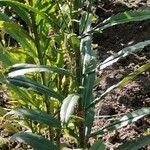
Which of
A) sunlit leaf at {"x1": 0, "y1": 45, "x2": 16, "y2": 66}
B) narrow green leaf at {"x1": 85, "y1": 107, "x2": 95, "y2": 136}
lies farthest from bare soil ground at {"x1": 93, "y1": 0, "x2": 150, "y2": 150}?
sunlit leaf at {"x1": 0, "y1": 45, "x2": 16, "y2": 66}

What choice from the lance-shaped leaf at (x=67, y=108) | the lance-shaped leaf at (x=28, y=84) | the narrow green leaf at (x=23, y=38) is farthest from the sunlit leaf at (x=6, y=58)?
the lance-shaped leaf at (x=67, y=108)

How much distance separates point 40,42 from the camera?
2.63 metres

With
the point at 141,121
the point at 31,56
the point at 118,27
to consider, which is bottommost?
the point at 141,121

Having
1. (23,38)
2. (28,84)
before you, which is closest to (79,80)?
(28,84)

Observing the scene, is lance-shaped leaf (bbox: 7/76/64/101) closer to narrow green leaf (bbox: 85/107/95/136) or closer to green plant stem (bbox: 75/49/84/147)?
green plant stem (bbox: 75/49/84/147)

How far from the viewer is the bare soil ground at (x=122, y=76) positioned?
3.18 meters

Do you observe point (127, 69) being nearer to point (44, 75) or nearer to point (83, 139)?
point (44, 75)

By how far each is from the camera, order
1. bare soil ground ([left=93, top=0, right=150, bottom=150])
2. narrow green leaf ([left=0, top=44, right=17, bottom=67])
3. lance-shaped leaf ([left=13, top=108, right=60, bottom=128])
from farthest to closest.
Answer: bare soil ground ([left=93, top=0, right=150, bottom=150]) < narrow green leaf ([left=0, top=44, right=17, bottom=67]) < lance-shaped leaf ([left=13, top=108, right=60, bottom=128])

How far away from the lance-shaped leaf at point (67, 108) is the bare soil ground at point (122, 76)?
0.54 metres

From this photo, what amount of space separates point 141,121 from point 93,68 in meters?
0.98

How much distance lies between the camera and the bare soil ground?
3179 mm

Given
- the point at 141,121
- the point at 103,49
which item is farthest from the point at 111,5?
the point at 141,121

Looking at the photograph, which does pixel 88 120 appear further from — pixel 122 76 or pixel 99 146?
pixel 122 76

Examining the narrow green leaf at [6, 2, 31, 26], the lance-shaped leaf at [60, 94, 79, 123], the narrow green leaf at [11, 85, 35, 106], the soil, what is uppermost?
the narrow green leaf at [6, 2, 31, 26]
